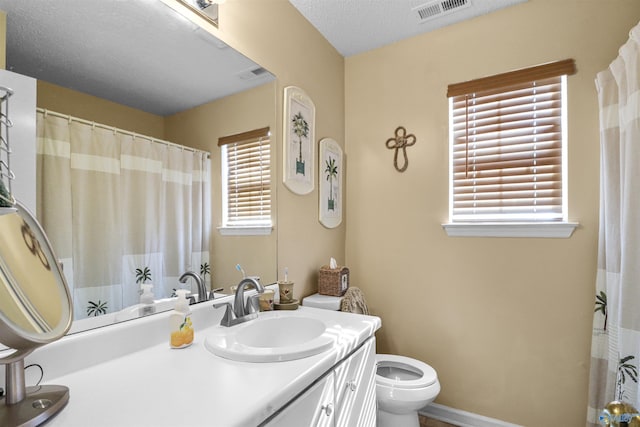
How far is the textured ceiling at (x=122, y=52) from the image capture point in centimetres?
84

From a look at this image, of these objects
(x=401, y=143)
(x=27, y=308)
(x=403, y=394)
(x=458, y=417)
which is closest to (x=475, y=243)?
(x=401, y=143)

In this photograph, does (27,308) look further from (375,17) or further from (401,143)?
(375,17)

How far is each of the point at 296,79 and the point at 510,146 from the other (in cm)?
128

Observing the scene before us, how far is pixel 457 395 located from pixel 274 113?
6.43ft

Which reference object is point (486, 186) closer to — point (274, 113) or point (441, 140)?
point (441, 140)

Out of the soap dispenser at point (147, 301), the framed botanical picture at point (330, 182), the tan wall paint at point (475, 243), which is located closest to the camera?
the soap dispenser at point (147, 301)

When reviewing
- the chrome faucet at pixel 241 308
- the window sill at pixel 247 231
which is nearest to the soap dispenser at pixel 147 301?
the chrome faucet at pixel 241 308

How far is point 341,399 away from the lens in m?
1.09

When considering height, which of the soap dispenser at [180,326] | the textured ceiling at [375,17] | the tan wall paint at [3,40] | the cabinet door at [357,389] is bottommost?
the cabinet door at [357,389]

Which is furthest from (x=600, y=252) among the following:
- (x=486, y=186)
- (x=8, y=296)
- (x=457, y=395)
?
(x=8, y=296)

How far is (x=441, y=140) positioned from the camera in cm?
198

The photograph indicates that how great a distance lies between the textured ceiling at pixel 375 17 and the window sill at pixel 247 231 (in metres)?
1.29

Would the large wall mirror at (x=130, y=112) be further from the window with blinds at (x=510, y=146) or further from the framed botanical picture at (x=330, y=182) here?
the window with blinds at (x=510, y=146)

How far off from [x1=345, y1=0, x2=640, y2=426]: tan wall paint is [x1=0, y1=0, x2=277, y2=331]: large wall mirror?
1053 millimetres
